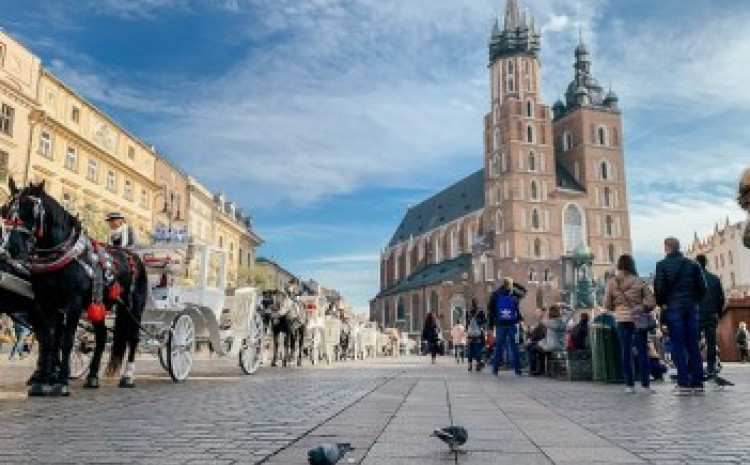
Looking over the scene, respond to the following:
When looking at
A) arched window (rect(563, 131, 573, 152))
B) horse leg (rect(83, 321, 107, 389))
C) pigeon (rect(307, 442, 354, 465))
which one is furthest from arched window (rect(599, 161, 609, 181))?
pigeon (rect(307, 442, 354, 465))

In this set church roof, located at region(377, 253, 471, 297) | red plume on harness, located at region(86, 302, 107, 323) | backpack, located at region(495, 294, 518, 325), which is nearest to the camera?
red plume on harness, located at region(86, 302, 107, 323)

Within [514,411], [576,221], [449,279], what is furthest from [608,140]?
[514,411]

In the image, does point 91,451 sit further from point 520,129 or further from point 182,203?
point 520,129

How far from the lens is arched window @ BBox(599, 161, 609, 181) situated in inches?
3450

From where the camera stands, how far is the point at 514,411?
6.43 meters

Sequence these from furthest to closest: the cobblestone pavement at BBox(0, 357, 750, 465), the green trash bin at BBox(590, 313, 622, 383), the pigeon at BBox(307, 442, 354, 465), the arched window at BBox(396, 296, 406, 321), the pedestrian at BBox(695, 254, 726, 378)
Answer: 1. the arched window at BBox(396, 296, 406, 321)
2. the green trash bin at BBox(590, 313, 622, 383)
3. the pedestrian at BBox(695, 254, 726, 378)
4. the cobblestone pavement at BBox(0, 357, 750, 465)
5. the pigeon at BBox(307, 442, 354, 465)

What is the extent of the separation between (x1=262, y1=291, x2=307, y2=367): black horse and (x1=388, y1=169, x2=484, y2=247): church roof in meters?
75.8

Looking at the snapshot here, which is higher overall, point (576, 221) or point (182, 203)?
point (576, 221)

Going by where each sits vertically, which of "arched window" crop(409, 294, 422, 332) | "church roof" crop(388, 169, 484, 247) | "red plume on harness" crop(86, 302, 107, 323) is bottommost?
"red plume on harness" crop(86, 302, 107, 323)

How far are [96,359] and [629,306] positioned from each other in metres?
7.21

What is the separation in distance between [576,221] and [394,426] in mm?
84649

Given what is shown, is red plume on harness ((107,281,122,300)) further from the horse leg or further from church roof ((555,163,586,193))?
church roof ((555,163,586,193))

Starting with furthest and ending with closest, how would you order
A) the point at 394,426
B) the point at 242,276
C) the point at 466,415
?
the point at 242,276, the point at 466,415, the point at 394,426

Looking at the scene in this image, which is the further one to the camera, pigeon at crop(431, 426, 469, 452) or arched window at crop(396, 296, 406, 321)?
arched window at crop(396, 296, 406, 321)
